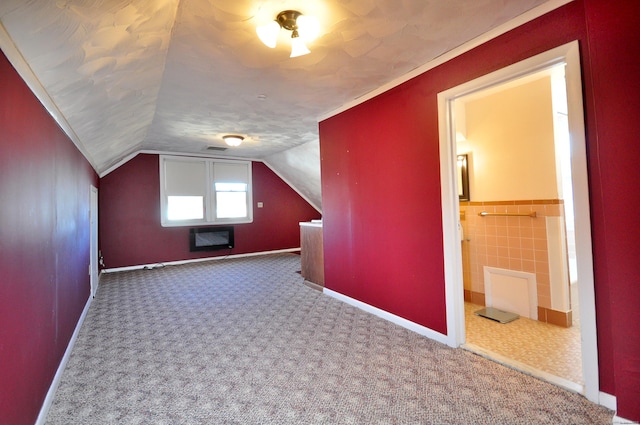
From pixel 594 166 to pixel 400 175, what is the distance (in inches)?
57.8

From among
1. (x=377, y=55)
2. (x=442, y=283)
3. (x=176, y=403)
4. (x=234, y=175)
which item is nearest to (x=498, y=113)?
(x=377, y=55)

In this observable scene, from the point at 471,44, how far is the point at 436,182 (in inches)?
43.5

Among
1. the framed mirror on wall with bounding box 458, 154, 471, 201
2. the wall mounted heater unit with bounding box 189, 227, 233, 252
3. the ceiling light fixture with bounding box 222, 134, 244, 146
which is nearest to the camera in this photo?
the framed mirror on wall with bounding box 458, 154, 471, 201

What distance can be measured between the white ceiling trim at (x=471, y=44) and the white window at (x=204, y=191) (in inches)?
186

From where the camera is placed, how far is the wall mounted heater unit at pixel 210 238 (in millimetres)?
6883

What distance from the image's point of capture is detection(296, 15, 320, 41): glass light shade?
6.27 feet

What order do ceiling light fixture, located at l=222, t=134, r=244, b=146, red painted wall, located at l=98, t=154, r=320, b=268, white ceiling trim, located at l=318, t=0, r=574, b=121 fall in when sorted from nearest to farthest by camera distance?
white ceiling trim, located at l=318, t=0, r=574, b=121 < ceiling light fixture, located at l=222, t=134, r=244, b=146 < red painted wall, located at l=98, t=154, r=320, b=268

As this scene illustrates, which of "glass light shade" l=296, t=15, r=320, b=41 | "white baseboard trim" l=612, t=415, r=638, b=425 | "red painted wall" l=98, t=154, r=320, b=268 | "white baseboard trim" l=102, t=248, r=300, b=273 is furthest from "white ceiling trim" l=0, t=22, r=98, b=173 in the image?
"white baseboard trim" l=102, t=248, r=300, b=273

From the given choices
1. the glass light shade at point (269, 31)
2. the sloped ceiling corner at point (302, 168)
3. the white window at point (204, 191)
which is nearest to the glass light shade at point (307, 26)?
the glass light shade at point (269, 31)

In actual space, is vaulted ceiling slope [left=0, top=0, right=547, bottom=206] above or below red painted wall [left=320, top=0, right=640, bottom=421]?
above

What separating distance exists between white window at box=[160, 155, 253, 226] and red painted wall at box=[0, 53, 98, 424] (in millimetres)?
4135

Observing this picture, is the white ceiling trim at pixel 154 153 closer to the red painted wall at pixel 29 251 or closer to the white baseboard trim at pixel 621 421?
the red painted wall at pixel 29 251

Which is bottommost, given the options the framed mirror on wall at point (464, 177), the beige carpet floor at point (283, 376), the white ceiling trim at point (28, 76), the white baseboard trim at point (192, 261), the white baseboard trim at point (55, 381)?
the beige carpet floor at point (283, 376)

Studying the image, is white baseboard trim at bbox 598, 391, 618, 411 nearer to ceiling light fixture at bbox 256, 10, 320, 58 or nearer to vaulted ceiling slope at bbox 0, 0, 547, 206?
vaulted ceiling slope at bbox 0, 0, 547, 206
